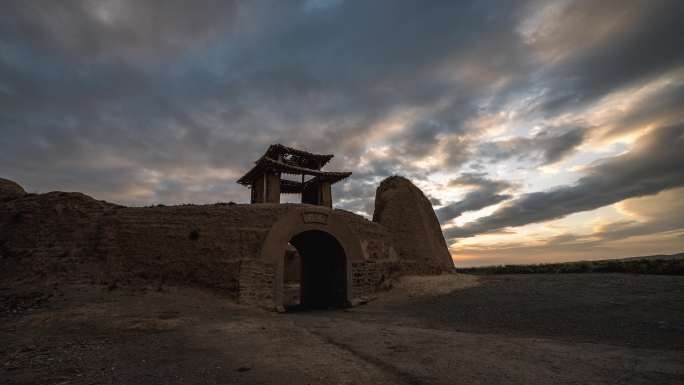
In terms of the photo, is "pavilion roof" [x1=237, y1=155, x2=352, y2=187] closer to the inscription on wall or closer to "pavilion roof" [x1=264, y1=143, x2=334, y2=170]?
"pavilion roof" [x1=264, y1=143, x2=334, y2=170]

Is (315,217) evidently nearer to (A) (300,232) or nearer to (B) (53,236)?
(A) (300,232)

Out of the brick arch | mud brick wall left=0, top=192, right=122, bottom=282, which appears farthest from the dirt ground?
the brick arch

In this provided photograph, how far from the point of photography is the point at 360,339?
6.82 meters

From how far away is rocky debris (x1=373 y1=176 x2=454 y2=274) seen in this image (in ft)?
54.6

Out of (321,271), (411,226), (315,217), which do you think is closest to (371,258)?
(321,271)

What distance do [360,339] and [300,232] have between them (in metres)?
6.54

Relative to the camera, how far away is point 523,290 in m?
11.5

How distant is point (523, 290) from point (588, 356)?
6.72 m

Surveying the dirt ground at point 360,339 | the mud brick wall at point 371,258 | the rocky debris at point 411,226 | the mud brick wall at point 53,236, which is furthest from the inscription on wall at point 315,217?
the mud brick wall at point 53,236

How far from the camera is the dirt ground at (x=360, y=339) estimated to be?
14.6 feet

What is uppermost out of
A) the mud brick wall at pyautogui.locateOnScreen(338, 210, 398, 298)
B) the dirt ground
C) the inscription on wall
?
the inscription on wall

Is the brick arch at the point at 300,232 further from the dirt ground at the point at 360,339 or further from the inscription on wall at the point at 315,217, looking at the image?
the dirt ground at the point at 360,339

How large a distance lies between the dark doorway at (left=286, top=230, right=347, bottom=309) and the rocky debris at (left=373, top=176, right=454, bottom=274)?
345 centimetres

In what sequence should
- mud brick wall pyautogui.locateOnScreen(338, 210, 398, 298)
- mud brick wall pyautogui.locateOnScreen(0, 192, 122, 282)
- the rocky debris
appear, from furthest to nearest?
the rocky debris → mud brick wall pyautogui.locateOnScreen(338, 210, 398, 298) → mud brick wall pyautogui.locateOnScreen(0, 192, 122, 282)
